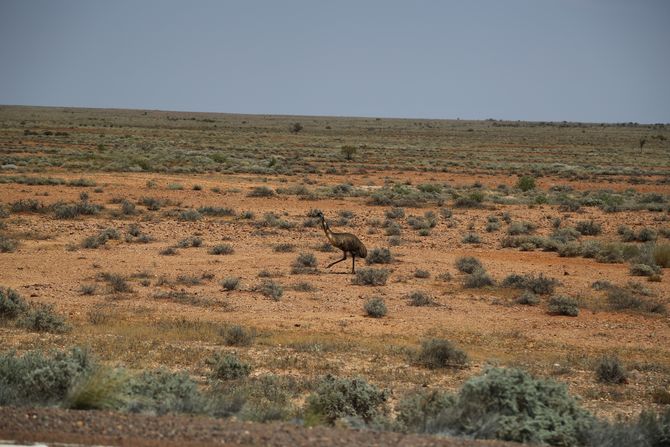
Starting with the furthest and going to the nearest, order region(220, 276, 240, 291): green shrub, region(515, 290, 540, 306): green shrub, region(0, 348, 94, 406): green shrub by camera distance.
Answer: region(220, 276, 240, 291): green shrub
region(515, 290, 540, 306): green shrub
region(0, 348, 94, 406): green shrub

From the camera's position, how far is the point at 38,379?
22.3ft

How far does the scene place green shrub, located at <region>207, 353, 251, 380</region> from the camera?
28.3ft

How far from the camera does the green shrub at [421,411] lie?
6.37 metres

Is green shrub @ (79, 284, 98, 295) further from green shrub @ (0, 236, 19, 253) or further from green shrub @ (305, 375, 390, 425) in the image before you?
green shrub @ (305, 375, 390, 425)

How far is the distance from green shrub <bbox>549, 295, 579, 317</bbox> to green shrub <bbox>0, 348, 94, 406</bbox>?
9393 mm

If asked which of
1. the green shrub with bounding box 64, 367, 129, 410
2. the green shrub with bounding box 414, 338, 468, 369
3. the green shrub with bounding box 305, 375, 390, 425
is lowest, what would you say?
the green shrub with bounding box 414, 338, 468, 369

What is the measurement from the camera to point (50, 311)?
36.7ft

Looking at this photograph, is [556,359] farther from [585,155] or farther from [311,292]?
[585,155]

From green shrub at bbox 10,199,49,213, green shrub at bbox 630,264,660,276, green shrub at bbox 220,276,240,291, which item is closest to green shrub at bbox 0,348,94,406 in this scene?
green shrub at bbox 220,276,240,291

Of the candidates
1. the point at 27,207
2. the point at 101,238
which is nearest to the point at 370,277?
the point at 101,238

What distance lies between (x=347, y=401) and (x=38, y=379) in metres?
3.10

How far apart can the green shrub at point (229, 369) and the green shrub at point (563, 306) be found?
23.7 ft

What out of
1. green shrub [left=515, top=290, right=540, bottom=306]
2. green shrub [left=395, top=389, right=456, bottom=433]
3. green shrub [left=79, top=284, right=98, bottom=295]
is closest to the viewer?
green shrub [left=395, top=389, right=456, bottom=433]

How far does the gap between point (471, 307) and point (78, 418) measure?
9.49 metres
